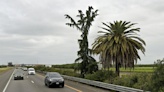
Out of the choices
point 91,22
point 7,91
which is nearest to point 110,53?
point 91,22

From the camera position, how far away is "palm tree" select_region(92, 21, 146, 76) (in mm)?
18781

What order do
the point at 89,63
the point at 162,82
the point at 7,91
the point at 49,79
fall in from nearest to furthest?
1. the point at 162,82
2. the point at 7,91
3. the point at 49,79
4. the point at 89,63

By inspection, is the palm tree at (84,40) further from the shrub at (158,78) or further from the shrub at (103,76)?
the shrub at (158,78)

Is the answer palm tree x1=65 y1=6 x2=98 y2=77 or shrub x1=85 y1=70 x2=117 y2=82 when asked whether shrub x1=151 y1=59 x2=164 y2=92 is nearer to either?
shrub x1=85 y1=70 x2=117 y2=82

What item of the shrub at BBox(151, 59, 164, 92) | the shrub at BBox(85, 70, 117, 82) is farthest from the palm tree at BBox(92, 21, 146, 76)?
the shrub at BBox(151, 59, 164, 92)

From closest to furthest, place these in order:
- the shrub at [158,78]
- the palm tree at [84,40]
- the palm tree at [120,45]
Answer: the shrub at [158,78]
the palm tree at [120,45]
the palm tree at [84,40]

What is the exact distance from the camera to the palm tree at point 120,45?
18781 millimetres

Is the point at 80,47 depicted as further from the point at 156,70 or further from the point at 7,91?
the point at 156,70

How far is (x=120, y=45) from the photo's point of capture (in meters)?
19.0

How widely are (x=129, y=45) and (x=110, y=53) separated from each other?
2317mm

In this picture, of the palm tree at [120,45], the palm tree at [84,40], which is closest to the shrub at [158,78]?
the palm tree at [120,45]

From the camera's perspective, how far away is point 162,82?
989 centimetres

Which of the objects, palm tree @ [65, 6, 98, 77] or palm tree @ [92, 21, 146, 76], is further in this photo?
palm tree @ [65, 6, 98, 77]

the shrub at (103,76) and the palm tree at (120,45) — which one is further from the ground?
the palm tree at (120,45)
